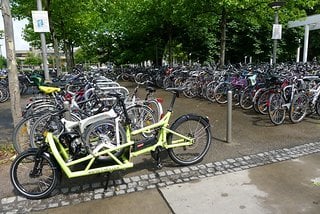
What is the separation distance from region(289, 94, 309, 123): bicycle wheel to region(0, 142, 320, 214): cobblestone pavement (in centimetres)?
156

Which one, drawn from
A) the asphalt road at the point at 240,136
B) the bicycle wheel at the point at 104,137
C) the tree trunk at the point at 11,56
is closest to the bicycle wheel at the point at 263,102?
the asphalt road at the point at 240,136

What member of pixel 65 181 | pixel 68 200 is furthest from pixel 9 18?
pixel 68 200

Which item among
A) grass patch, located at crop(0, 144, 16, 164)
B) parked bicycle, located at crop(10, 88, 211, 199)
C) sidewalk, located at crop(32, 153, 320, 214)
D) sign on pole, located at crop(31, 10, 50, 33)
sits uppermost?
sign on pole, located at crop(31, 10, 50, 33)

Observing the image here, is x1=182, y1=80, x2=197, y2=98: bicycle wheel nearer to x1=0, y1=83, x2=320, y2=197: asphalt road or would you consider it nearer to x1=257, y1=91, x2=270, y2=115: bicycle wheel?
x1=0, y1=83, x2=320, y2=197: asphalt road

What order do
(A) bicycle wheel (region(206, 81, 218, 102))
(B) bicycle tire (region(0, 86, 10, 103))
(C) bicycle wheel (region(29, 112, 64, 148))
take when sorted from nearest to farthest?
(C) bicycle wheel (region(29, 112, 64, 148)) → (A) bicycle wheel (region(206, 81, 218, 102)) → (B) bicycle tire (region(0, 86, 10, 103))

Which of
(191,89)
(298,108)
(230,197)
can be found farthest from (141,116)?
(191,89)

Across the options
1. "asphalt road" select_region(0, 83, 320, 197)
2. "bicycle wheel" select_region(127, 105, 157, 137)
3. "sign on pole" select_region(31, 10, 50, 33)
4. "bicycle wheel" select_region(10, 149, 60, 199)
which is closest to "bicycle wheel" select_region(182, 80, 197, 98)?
"asphalt road" select_region(0, 83, 320, 197)

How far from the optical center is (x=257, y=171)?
11.7ft

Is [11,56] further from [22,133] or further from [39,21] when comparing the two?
[39,21]

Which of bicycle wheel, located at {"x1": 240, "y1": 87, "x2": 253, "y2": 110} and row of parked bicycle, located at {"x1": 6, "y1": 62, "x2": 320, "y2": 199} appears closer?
row of parked bicycle, located at {"x1": 6, "y1": 62, "x2": 320, "y2": 199}

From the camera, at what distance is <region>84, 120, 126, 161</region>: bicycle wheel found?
10.2 feet

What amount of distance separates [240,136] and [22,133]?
3661 mm

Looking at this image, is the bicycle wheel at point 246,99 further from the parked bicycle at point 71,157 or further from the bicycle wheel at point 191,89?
the parked bicycle at point 71,157

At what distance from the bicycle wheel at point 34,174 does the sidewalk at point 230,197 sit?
0.35 metres
